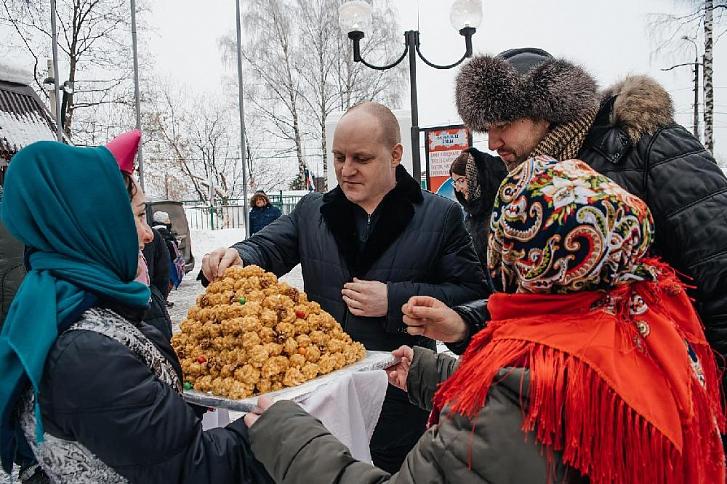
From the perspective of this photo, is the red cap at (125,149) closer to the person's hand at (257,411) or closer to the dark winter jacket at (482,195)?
the person's hand at (257,411)

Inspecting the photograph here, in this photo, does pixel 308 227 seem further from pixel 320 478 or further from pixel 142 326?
pixel 320 478

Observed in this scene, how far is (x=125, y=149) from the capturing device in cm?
158

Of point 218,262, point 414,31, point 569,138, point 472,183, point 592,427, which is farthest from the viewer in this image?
point 414,31

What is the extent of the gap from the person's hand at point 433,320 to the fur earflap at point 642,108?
89cm

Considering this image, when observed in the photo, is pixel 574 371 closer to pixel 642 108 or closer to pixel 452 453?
pixel 452 453

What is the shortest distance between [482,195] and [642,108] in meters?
2.56

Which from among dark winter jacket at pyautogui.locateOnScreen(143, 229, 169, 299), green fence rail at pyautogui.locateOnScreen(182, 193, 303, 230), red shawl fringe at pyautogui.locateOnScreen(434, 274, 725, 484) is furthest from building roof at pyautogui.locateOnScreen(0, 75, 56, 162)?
green fence rail at pyautogui.locateOnScreen(182, 193, 303, 230)

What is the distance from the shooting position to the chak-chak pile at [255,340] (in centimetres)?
170

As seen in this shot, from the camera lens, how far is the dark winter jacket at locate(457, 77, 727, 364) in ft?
5.53

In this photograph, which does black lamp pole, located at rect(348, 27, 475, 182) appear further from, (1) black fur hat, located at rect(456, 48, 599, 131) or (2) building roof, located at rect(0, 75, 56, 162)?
(1) black fur hat, located at rect(456, 48, 599, 131)

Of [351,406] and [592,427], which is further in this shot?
[351,406]

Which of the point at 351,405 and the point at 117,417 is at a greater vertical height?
the point at 117,417

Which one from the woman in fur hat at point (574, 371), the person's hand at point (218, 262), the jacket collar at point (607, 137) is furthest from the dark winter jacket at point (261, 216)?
the woman in fur hat at point (574, 371)

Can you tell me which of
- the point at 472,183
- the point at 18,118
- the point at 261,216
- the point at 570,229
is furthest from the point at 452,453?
the point at 261,216
